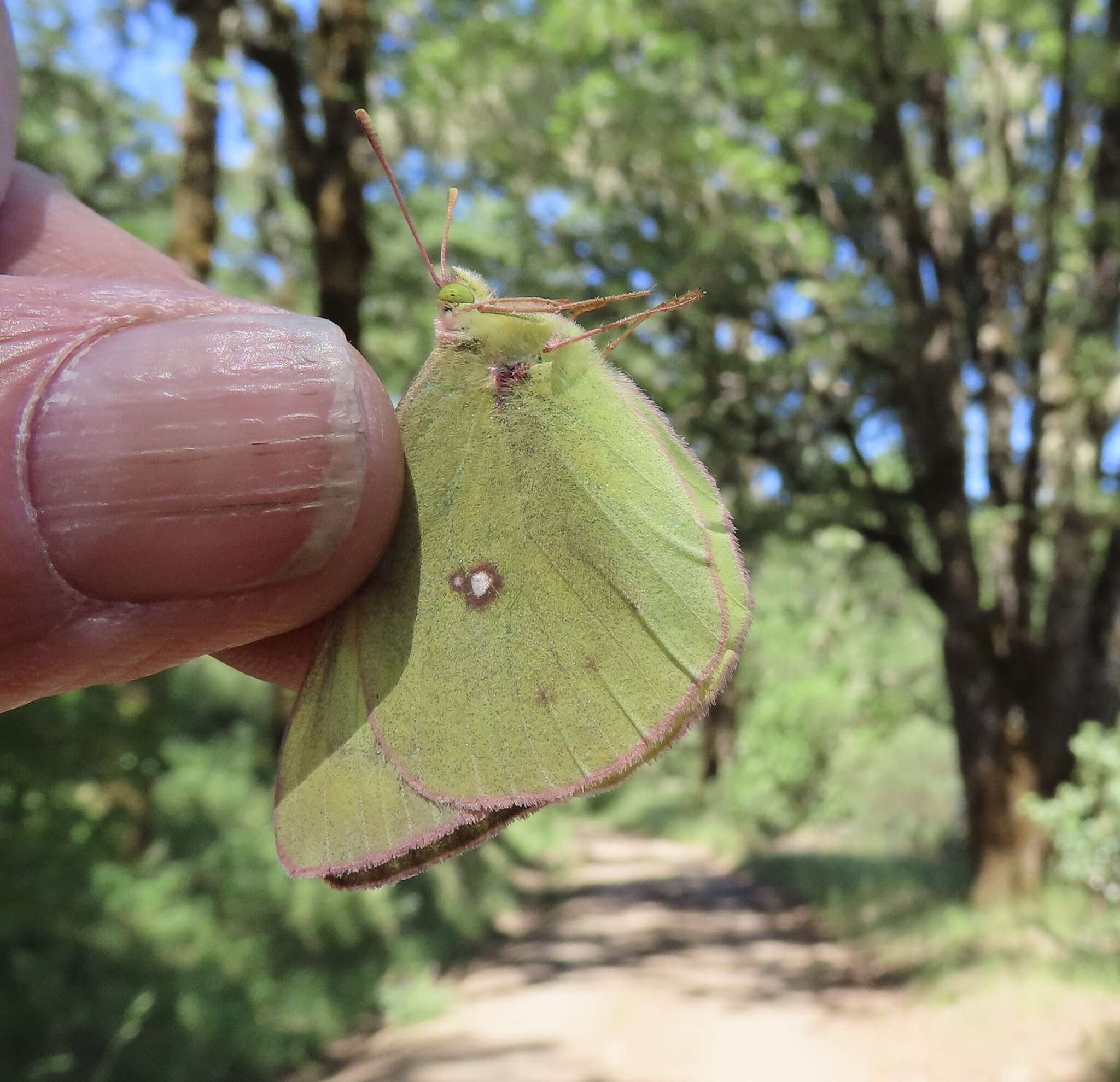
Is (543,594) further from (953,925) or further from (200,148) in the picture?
(953,925)

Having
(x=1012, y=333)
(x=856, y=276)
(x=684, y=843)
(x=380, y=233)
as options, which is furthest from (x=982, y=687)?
(x=684, y=843)

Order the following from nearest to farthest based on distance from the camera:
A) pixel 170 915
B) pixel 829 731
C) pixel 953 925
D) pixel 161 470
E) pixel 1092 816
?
pixel 161 470, pixel 170 915, pixel 1092 816, pixel 953 925, pixel 829 731

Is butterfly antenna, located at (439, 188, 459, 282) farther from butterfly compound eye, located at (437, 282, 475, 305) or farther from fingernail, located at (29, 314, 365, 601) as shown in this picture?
fingernail, located at (29, 314, 365, 601)

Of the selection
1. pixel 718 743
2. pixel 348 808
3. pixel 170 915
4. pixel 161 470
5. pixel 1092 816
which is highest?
pixel 161 470

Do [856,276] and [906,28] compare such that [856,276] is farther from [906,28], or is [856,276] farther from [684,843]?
[684,843]

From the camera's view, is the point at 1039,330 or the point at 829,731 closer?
the point at 1039,330

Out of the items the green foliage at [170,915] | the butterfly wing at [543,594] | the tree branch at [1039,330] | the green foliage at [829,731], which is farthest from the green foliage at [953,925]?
the butterfly wing at [543,594]

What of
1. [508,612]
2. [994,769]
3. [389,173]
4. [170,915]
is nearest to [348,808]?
[508,612]
